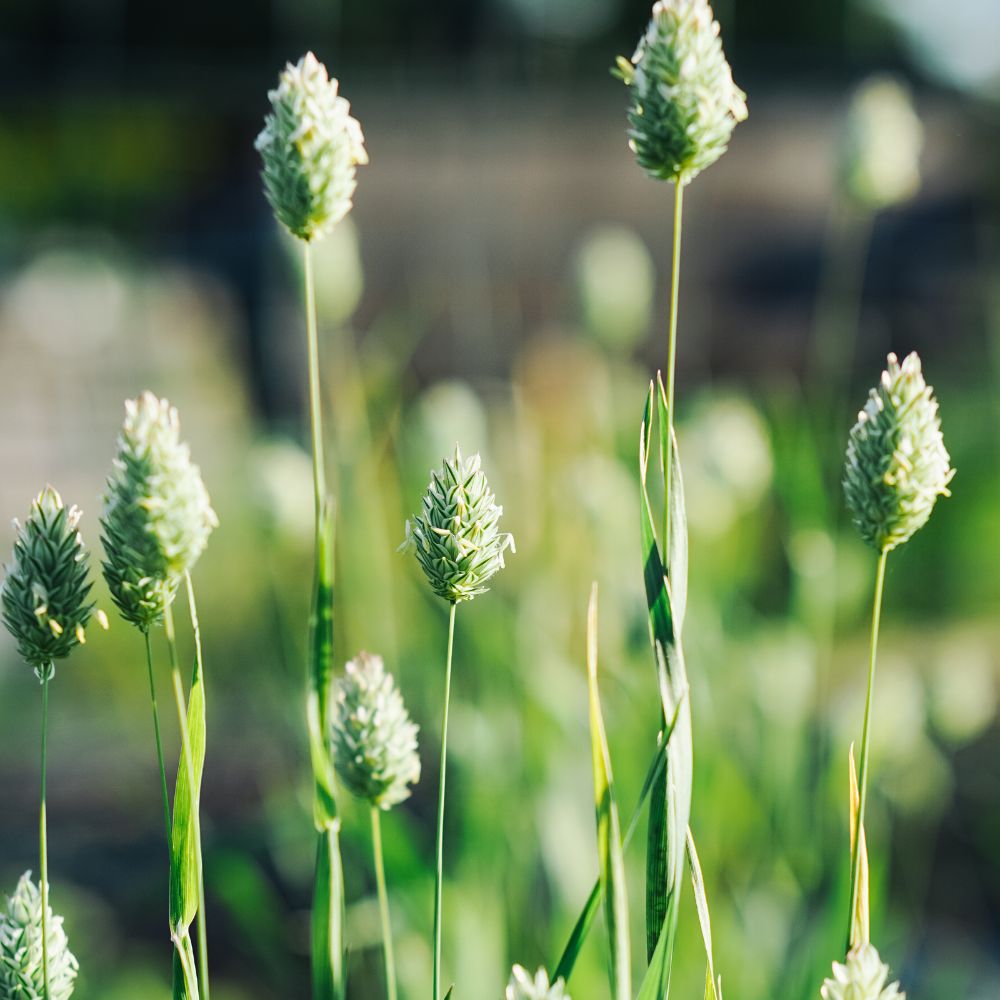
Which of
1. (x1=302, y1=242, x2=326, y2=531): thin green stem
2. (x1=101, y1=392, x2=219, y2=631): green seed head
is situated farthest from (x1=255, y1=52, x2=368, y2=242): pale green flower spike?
(x1=101, y1=392, x2=219, y2=631): green seed head

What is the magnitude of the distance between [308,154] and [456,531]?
189mm

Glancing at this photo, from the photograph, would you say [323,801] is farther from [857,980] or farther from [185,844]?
[857,980]

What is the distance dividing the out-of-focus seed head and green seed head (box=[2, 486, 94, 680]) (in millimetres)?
1088

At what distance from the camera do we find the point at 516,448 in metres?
2.16

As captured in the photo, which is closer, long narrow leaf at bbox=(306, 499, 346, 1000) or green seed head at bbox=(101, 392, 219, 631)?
green seed head at bbox=(101, 392, 219, 631)

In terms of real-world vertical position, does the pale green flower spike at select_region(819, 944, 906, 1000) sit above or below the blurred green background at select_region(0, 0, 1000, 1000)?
below

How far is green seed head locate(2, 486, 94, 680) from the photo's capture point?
0.51 metres

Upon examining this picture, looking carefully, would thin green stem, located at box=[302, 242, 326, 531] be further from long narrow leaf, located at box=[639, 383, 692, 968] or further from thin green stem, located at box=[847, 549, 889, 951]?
thin green stem, located at box=[847, 549, 889, 951]

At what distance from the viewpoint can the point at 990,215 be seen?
3.95 metres

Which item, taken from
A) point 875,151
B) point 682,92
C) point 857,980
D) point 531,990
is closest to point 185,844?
point 531,990

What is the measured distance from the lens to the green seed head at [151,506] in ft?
1.59

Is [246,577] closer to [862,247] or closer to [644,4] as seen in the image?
[862,247]

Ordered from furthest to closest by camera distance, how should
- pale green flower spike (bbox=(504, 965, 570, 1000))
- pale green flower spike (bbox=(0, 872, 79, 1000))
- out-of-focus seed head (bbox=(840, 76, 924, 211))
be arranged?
1. out-of-focus seed head (bbox=(840, 76, 924, 211))
2. pale green flower spike (bbox=(0, 872, 79, 1000))
3. pale green flower spike (bbox=(504, 965, 570, 1000))

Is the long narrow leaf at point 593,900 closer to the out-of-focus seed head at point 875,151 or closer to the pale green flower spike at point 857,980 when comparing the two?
the pale green flower spike at point 857,980
